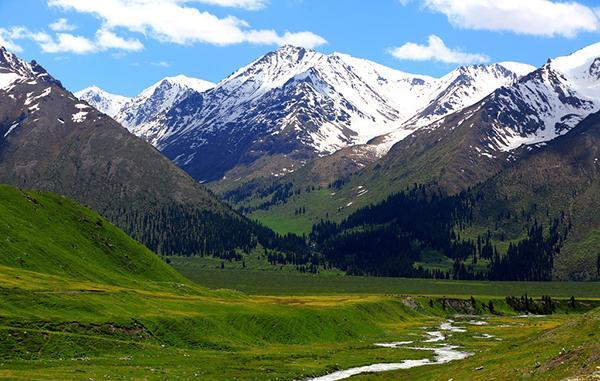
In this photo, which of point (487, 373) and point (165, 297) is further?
point (165, 297)

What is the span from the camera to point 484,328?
19562 cm

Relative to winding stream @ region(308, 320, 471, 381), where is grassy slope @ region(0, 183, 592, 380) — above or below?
above

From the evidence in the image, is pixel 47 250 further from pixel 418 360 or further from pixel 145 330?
pixel 418 360

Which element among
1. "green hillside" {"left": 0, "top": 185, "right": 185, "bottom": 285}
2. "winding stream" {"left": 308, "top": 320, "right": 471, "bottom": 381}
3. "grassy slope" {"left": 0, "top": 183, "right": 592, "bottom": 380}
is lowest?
"winding stream" {"left": 308, "top": 320, "right": 471, "bottom": 381}

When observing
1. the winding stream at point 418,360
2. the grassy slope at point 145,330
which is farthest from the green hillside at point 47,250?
the winding stream at point 418,360

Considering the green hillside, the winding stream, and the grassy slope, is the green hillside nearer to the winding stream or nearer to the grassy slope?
the grassy slope

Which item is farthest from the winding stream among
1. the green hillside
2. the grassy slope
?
the green hillside

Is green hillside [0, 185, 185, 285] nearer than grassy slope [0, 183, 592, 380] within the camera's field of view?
No

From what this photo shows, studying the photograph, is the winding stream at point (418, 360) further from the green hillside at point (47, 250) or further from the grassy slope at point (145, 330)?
the green hillside at point (47, 250)

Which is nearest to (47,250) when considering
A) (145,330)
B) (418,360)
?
(145,330)

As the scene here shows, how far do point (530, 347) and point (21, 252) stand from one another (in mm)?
124004

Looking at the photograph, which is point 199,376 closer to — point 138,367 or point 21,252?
point 138,367

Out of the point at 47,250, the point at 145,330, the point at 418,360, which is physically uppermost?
the point at 47,250

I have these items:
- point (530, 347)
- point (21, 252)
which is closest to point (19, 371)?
point (530, 347)
